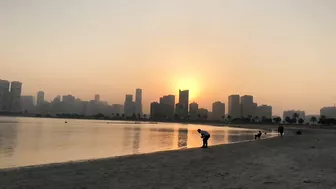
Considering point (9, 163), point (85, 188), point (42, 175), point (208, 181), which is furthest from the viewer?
point (9, 163)

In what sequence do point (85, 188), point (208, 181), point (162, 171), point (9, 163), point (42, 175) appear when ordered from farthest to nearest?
point (9, 163) < point (162, 171) < point (42, 175) < point (208, 181) < point (85, 188)

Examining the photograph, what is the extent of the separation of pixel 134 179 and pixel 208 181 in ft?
9.78

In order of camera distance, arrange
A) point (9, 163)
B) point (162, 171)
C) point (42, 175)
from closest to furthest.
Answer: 1. point (42, 175)
2. point (162, 171)
3. point (9, 163)

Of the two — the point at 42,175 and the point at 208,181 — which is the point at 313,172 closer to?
the point at 208,181

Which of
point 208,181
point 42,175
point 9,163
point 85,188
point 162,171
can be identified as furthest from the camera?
point 9,163

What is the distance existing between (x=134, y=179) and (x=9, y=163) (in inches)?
558

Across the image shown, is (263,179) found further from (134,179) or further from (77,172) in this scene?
(77,172)

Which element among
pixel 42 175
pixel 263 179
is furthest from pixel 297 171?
pixel 42 175

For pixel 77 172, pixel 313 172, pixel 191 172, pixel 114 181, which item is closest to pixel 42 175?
pixel 77 172

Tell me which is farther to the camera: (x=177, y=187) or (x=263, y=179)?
(x=263, y=179)

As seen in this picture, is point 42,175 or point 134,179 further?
point 42,175

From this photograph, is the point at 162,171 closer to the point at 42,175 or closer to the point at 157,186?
the point at 157,186

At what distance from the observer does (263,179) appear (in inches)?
514

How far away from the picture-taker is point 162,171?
15938mm
